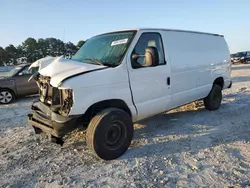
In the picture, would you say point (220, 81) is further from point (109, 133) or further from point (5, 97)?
point (5, 97)

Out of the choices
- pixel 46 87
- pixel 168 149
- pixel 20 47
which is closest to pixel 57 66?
pixel 46 87

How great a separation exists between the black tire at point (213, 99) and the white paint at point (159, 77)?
0.27 m

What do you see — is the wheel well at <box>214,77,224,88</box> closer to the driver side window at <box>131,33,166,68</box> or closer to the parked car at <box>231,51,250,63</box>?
the driver side window at <box>131,33,166,68</box>

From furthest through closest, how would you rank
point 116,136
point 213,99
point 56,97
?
point 213,99 → point 116,136 → point 56,97

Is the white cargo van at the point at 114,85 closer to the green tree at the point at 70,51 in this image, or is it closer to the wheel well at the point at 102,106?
the wheel well at the point at 102,106

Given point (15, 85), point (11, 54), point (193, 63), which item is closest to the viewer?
point (193, 63)

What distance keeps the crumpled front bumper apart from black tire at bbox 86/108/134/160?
0.31 meters

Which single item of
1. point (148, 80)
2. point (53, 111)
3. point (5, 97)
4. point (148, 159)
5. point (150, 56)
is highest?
point (150, 56)

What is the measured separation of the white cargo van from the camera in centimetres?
347

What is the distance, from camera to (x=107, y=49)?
14.0 feet

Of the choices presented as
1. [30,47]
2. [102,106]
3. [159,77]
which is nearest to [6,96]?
[102,106]

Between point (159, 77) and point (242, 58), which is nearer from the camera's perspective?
point (159, 77)

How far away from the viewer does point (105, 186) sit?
306 centimetres

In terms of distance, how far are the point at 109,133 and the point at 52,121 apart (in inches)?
36.2
